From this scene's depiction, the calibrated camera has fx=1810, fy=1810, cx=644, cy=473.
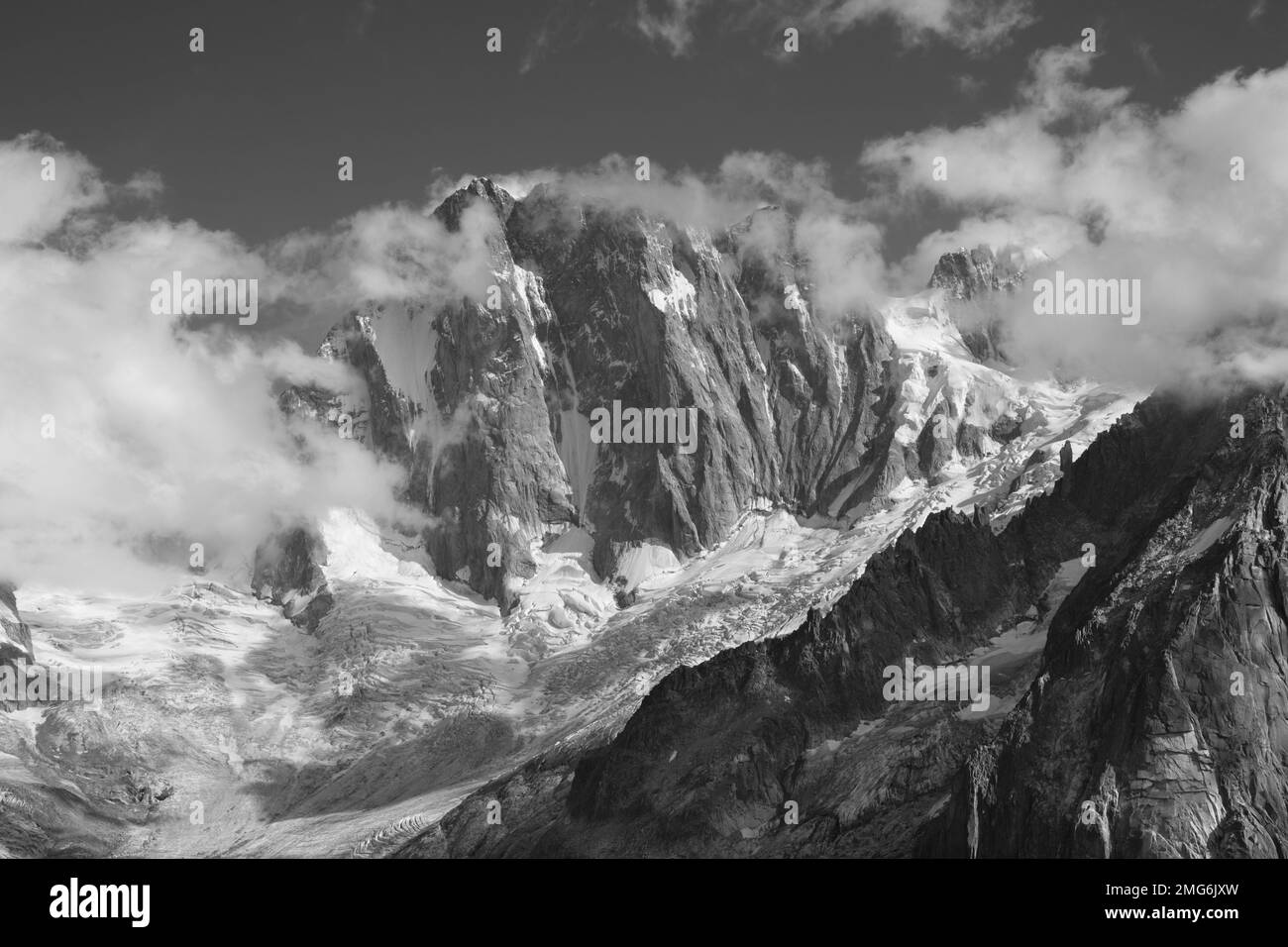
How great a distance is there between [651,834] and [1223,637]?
220ft
